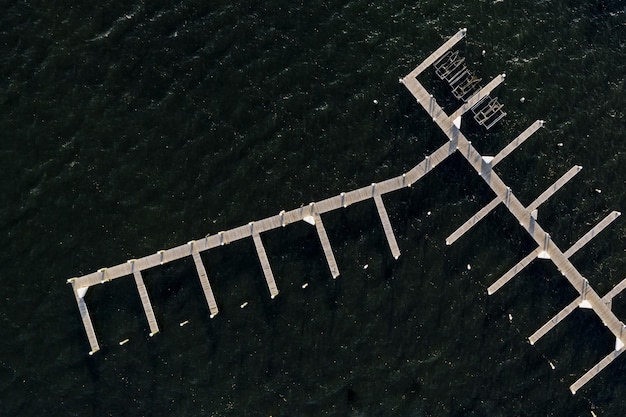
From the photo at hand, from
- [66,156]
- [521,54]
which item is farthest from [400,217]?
[66,156]

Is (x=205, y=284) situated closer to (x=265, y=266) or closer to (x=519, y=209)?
(x=265, y=266)

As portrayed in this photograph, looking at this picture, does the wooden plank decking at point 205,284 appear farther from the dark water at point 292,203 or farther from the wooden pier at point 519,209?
the wooden pier at point 519,209

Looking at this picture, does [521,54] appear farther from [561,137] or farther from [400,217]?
[400,217]

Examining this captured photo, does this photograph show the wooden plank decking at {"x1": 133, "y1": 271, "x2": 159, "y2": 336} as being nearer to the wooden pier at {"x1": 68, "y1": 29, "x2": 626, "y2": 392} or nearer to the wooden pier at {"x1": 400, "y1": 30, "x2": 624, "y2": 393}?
the wooden pier at {"x1": 68, "y1": 29, "x2": 626, "y2": 392}

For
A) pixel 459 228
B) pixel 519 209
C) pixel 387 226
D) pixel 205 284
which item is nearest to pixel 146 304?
pixel 205 284

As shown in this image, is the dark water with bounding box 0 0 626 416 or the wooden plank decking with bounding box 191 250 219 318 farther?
the wooden plank decking with bounding box 191 250 219 318

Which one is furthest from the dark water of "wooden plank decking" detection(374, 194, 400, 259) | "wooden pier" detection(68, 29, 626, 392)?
"wooden pier" detection(68, 29, 626, 392)

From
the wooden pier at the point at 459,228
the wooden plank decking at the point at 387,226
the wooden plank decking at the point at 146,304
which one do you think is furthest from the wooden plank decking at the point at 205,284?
the wooden plank decking at the point at 387,226

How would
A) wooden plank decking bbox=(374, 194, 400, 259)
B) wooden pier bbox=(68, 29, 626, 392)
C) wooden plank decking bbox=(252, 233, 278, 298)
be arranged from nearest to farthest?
wooden pier bbox=(68, 29, 626, 392), wooden plank decking bbox=(252, 233, 278, 298), wooden plank decking bbox=(374, 194, 400, 259)
